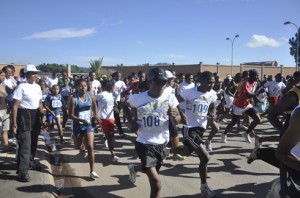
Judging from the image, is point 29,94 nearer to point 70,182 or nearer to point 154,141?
point 70,182

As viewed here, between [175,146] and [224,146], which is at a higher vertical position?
[175,146]

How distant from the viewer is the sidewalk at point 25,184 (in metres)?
5.09

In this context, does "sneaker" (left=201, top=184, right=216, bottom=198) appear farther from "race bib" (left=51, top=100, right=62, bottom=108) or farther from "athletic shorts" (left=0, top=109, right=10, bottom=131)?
"race bib" (left=51, top=100, right=62, bottom=108)

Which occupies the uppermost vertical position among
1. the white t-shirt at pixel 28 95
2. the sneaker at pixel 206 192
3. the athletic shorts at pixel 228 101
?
the white t-shirt at pixel 28 95

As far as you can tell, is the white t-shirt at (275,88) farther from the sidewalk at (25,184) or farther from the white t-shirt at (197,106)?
the sidewalk at (25,184)

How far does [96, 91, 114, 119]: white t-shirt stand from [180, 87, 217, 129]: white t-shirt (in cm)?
230

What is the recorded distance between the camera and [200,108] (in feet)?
19.4

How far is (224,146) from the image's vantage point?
9.00m

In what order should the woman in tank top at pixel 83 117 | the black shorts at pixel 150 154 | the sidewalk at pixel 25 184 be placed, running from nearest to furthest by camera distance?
the black shorts at pixel 150 154
the sidewalk at pixel 25 184
the woman in tank top at pixel 83 117

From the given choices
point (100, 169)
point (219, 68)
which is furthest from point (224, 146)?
point (219, 68)

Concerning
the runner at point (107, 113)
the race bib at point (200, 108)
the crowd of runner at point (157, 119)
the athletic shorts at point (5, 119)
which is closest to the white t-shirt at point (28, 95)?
the crowd of runner at point (157, 119)

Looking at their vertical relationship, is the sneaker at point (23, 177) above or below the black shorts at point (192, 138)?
below

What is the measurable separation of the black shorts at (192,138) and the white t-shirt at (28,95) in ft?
8.96

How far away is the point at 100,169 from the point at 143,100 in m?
3.00
